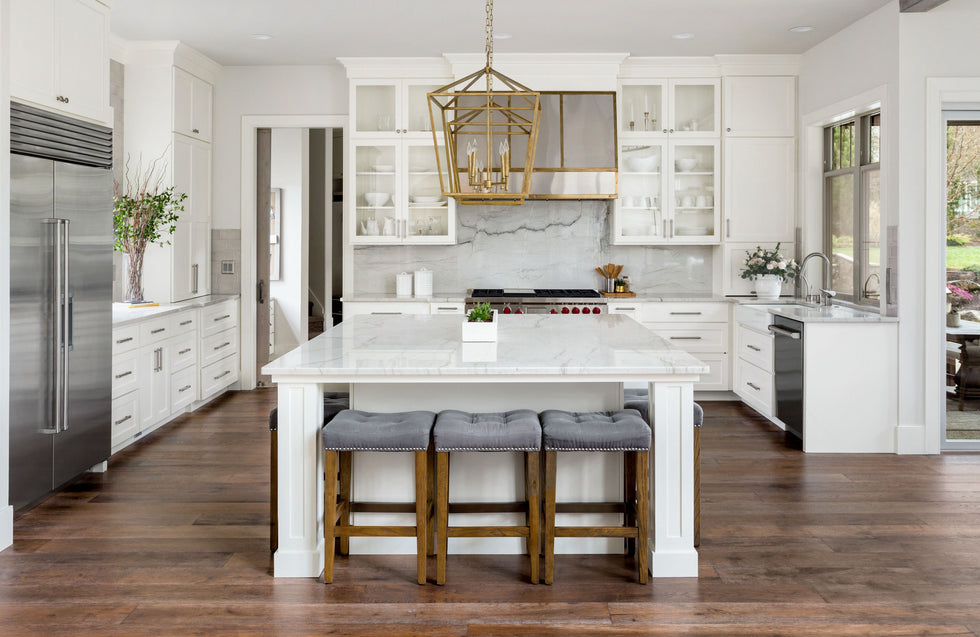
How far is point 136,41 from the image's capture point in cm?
602

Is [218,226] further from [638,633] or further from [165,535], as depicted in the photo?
[638,633]

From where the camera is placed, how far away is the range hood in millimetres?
6480

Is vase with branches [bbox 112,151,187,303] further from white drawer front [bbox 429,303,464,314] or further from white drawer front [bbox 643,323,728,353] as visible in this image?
white drawer front [bbox 643,323,728,353]

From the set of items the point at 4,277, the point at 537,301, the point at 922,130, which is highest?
the point at 922,130

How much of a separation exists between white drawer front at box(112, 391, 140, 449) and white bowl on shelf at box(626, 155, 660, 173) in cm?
407

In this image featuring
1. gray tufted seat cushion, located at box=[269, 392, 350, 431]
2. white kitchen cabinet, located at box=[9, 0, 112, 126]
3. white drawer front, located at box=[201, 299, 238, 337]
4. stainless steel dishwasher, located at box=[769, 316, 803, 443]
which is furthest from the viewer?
white drawer front, located at box=[201, 299, 238, 337]

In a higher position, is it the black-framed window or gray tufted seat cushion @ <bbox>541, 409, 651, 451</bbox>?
the black-framed window

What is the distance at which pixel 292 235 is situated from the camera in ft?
25.8

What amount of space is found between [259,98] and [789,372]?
471 cm

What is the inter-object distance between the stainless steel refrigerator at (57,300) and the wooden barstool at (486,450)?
1.96 m

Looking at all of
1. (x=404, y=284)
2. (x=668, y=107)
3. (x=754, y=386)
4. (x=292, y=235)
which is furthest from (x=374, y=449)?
(x=292, y=235)

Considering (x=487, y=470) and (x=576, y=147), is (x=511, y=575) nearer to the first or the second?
(x=487, y=470)

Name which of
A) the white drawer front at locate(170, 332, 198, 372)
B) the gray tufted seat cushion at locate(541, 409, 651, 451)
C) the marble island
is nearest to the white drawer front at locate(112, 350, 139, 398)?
the white drawer front at locate(170, 332, 198, 372)

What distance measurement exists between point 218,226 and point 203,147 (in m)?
0.68
